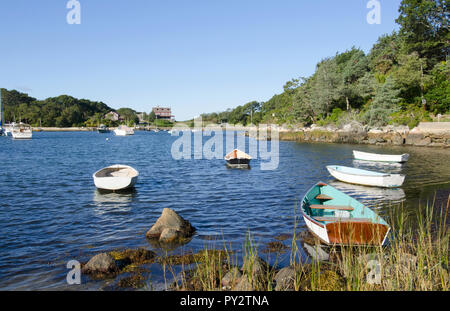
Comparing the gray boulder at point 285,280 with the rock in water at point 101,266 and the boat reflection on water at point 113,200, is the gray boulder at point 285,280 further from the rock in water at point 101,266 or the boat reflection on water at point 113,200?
the boat reflection on water at point 113,200

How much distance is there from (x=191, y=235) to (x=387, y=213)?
10.2 metres

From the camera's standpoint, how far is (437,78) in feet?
193

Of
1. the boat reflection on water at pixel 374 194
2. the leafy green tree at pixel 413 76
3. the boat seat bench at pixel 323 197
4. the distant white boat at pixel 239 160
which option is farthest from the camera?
→ the leafy green tree at pixel 413 76

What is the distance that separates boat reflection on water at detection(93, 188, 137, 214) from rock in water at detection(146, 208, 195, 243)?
4.69 metres

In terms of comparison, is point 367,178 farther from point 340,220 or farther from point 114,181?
point 114,181

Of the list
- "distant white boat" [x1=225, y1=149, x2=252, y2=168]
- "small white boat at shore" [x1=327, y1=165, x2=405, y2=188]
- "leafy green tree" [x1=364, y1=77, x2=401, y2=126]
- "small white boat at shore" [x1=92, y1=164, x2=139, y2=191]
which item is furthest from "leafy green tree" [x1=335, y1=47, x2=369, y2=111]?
"small white boat at shore" [x1=92, y1=164, x2=139, y2=191]

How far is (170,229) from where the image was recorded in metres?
11.5

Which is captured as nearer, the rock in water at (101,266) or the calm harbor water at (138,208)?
the rock in water at (101,266)

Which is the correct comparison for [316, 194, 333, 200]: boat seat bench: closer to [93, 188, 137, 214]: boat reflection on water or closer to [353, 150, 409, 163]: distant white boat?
[93, 188, 137, 214]: boat reflection on water

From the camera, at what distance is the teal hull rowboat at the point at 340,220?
9289mm

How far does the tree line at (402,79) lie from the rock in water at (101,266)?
201 ft

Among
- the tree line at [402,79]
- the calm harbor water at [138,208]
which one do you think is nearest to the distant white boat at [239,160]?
the calm harbor water at [138,208]
